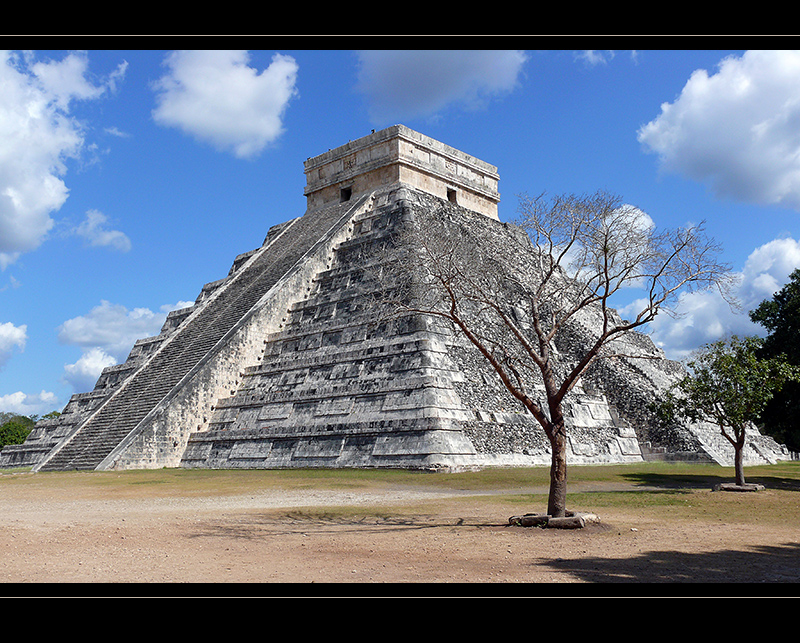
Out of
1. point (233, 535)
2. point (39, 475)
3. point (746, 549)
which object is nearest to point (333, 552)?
point (233, 535)

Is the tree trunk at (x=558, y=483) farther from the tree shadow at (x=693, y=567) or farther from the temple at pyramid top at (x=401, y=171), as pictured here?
the temple at pyramid top at (x=401, y=171)

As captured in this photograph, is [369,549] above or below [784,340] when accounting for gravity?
below

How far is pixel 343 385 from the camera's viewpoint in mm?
16453

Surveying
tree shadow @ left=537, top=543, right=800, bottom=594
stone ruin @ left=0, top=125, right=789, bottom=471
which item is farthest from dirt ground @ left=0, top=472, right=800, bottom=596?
stone ruin @ left=0, top=125, right=789, bottom=471

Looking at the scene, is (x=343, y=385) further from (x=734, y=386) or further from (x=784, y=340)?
(x=784, y=340)

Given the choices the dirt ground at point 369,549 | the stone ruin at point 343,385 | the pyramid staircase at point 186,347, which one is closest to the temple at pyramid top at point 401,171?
the stone ruin at point 343,385

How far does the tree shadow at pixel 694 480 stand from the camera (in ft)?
42.3

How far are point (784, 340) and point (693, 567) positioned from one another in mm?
22207

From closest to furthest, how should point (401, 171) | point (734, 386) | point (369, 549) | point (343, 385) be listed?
point (369, 549)
point (734, 386)
point (343, 385)
point (401, 171)

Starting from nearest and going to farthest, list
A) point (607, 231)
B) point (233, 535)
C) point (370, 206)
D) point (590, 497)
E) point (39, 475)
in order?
point (233, 535) < point (607, 231) < point (590, 497) < point (39, 475) < point (370, 206)

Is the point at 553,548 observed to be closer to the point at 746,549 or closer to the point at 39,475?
the point at 746,549

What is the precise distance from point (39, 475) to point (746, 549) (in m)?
15.6

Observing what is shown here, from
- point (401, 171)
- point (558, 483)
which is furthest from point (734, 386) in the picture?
point (401, 171)

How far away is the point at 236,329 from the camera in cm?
1964
